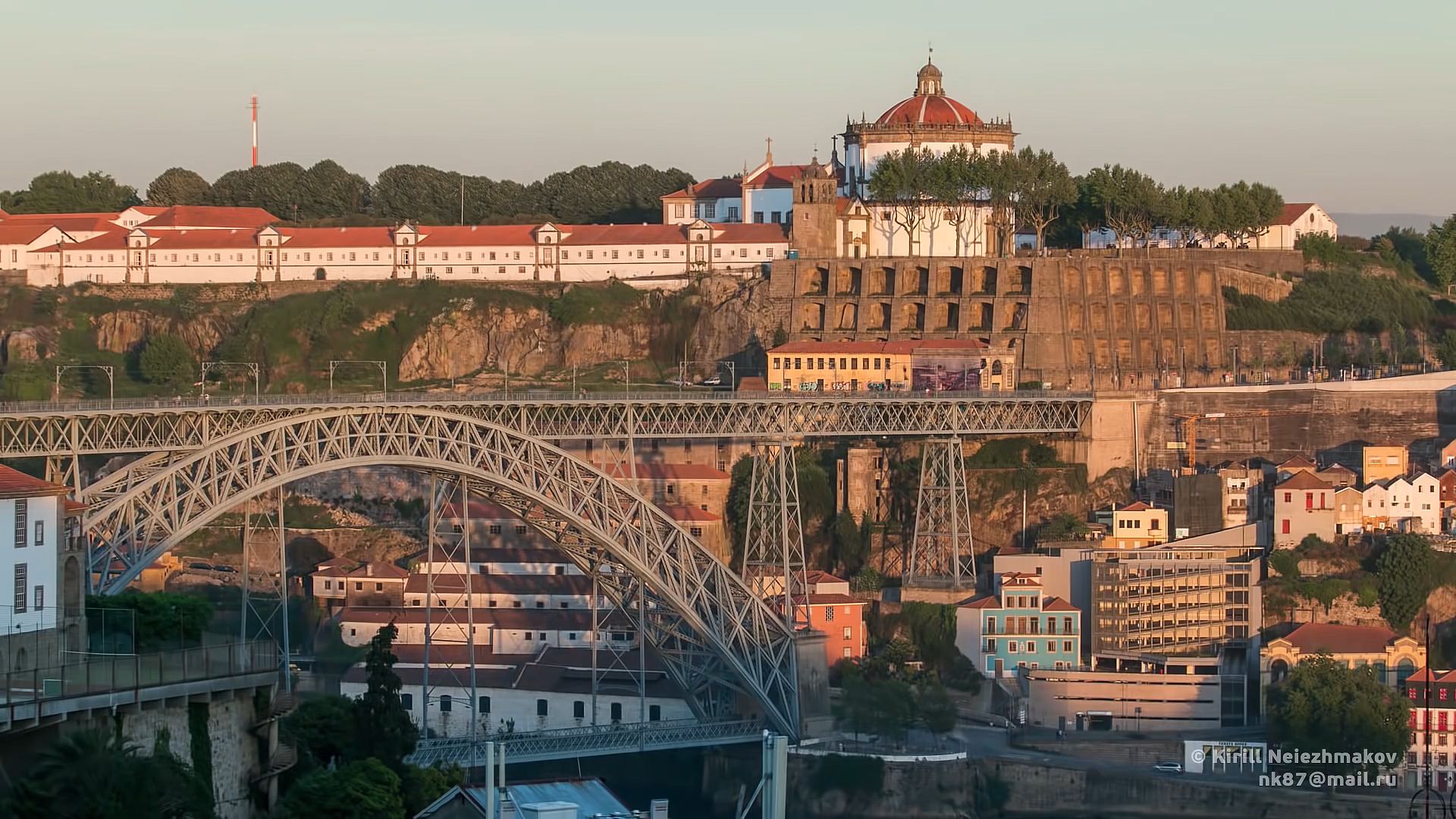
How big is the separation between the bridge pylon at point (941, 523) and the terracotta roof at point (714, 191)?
3084 centimetres

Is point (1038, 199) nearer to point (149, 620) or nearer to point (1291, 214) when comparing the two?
point (1291, 214)

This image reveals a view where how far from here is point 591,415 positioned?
74.6m

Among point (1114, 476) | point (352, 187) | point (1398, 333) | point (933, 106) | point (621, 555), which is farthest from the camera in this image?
point (352, 187)

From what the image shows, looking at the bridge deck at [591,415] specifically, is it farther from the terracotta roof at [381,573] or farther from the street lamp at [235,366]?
the street lamp at [235,366]

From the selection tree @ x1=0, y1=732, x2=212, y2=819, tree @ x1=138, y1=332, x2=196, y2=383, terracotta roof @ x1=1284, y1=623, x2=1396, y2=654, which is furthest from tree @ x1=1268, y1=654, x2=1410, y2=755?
tree @ x1=138, y1=332, x2=196, y2=383

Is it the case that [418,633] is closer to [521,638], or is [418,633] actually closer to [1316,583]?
[521,638]

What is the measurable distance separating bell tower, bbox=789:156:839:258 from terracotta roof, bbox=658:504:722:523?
19.0 meters

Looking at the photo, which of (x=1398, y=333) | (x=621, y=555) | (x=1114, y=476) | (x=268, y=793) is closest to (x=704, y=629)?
(x=621, y=555)

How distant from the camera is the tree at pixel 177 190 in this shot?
414 feet

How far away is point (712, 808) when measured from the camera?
68.6m

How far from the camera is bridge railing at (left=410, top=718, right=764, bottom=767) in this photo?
63906 millimetres

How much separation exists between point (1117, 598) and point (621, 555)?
55.7 feet

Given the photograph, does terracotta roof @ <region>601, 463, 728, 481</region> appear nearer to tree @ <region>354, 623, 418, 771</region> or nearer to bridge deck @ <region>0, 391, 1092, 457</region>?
bridge deck @ <region>0, 391, 1092, 457</region>

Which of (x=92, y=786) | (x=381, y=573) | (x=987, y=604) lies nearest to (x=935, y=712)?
(x=987, y=604)
